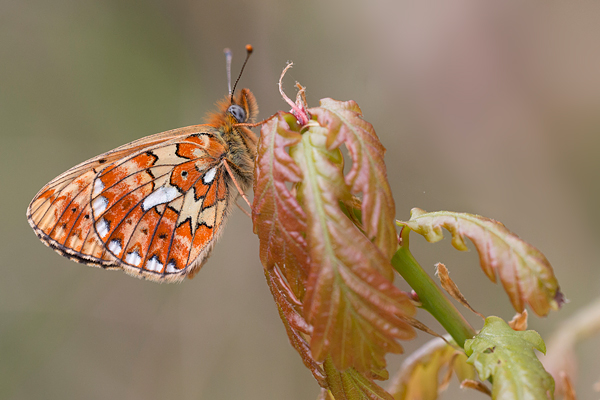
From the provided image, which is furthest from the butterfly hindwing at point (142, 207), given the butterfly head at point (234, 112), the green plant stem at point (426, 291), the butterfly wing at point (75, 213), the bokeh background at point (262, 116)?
the bokeh background at point (262, 116)

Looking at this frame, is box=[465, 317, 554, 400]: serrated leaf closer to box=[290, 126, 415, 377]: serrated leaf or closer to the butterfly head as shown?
box=[290, 126, 415, 377]: serrated leaf

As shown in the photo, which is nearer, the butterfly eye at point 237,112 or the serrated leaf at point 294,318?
the serrated leaf at point 294,318

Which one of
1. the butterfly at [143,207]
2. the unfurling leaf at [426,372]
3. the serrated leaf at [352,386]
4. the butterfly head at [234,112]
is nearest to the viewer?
the serrated leaf at [352,386]

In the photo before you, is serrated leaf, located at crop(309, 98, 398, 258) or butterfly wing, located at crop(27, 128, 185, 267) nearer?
serrated leaf, located at crop(309, 98, 398, 258)

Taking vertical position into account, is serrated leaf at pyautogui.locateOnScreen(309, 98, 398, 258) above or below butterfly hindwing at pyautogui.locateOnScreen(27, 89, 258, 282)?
below

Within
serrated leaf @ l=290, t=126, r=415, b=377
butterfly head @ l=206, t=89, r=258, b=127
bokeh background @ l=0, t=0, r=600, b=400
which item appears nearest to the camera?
serrated leaf @ l=290, t=126, r=415, b=377

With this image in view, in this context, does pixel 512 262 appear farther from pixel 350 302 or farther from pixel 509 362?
pixel 350 302

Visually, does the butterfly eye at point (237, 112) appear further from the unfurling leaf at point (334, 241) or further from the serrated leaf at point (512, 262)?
the serrated leaf at point (512, 262)

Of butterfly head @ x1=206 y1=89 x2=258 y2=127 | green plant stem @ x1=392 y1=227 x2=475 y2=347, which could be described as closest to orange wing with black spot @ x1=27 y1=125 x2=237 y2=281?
butterfly head @ x1=206 y1=89 x2=258 y2=127
